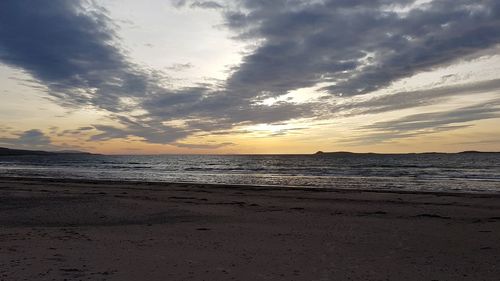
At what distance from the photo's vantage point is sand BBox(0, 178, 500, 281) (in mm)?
6570

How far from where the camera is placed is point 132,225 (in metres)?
11.5

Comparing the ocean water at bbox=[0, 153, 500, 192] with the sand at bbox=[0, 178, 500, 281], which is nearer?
the sand at bbox=[0, 178, 500, 281]

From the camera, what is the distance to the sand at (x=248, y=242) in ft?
21.6

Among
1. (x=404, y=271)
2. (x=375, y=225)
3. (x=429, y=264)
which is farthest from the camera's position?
(x=375, y=225)

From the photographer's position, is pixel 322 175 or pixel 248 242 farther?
pixel 322 175

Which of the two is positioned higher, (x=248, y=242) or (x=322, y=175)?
(x=322, y=175)

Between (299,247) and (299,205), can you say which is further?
(299,205)

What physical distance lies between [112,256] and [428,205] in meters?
14.0

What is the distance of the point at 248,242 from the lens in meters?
9.05

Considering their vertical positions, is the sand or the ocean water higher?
the ocean water

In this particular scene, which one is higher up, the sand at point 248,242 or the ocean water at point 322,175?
the ocean water at point 322,175

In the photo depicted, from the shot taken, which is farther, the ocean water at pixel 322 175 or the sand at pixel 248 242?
the ocean water at pixel 322 175

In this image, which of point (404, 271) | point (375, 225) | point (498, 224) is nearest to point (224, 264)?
point (404, 271)

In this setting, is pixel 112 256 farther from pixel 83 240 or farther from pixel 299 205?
pixel 299 205
